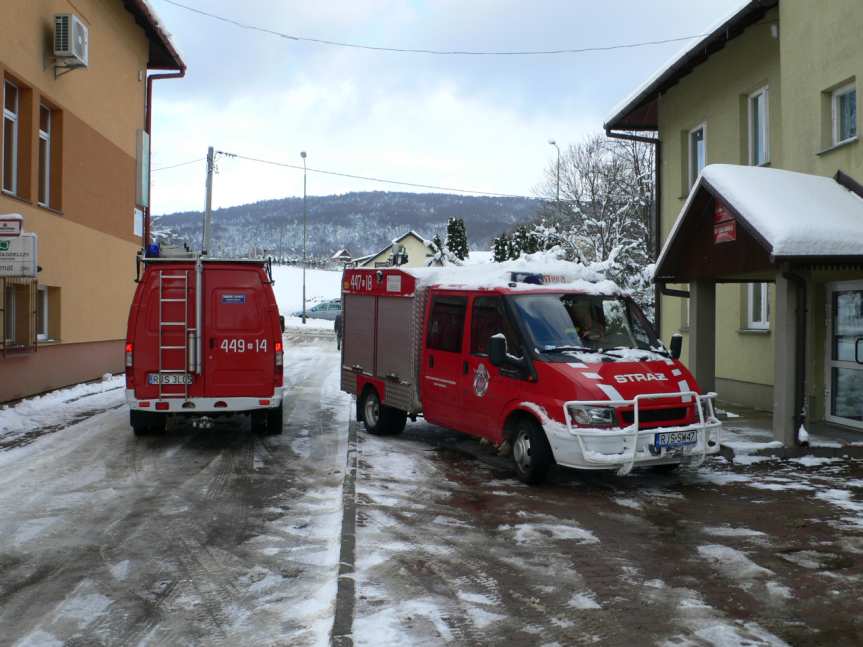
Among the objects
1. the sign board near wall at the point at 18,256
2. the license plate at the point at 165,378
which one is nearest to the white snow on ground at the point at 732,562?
the license plate at the point at 165,378

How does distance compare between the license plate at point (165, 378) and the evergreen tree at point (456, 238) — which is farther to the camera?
the evergreen tree at point (456, 238)

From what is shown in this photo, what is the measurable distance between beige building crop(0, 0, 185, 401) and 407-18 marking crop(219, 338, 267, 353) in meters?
4.75

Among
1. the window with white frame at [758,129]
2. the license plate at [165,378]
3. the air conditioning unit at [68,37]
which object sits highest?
the air conditioning unit at [68,37]

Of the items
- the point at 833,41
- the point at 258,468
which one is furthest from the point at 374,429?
the point at 833,41

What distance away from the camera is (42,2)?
14.8m

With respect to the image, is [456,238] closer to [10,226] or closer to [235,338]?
[10,226]

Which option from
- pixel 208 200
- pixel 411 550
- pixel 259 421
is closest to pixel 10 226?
pixel 259 421

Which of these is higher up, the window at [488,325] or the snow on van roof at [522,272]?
the snow on van roof at [522,272]

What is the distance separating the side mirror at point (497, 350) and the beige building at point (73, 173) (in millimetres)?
8141

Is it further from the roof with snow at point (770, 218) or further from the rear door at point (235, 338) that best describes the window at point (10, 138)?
the roof with snow at point (770, 218)

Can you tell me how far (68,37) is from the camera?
1485 centimetres

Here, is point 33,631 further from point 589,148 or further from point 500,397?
point 589,148

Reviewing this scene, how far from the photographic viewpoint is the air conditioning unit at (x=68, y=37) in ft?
48.7

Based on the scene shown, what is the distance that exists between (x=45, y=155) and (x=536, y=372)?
1212 cm
